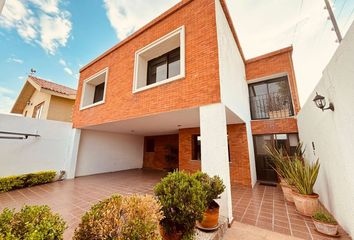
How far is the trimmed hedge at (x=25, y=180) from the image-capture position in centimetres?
595

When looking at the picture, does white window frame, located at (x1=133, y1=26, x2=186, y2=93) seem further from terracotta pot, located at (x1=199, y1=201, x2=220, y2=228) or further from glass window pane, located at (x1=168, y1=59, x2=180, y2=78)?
terracotta pot, located at (x1=199, y1=201, x2=220, y2=228)

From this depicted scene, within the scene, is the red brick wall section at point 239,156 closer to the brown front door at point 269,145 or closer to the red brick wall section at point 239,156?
the red brick wall section at point 239,156

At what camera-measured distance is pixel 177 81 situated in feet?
15.2

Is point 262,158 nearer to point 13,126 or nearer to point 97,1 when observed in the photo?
point 97,1

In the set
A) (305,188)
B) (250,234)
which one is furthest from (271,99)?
(250,234)

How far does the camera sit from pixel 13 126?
22.5 feet

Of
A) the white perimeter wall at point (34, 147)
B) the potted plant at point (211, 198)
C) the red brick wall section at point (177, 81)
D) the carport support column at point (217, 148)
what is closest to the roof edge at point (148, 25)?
the red brick wall section at point (177, 81)

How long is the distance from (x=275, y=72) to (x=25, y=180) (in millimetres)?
14330

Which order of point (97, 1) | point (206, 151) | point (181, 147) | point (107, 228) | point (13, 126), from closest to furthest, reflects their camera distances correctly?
1. point (107, 228)
2. point (206, 151)
3. point (97, 1)
4. point (13, 126)
5. point (181, 147)

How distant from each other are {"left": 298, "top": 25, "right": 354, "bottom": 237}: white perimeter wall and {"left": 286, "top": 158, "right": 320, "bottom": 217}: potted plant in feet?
1.16

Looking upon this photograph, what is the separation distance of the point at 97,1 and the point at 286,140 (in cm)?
1149

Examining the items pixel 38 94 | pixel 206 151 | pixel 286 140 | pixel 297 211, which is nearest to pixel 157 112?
pixel 206 151

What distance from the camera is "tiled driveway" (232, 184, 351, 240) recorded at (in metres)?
3.24

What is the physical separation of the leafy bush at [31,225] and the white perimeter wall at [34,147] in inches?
328
